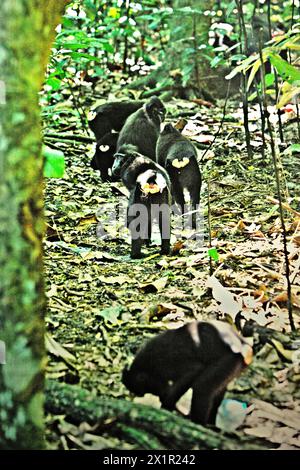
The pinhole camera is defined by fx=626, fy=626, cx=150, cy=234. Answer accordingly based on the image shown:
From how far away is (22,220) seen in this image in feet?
7.00

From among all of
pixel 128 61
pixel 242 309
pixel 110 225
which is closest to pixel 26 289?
pixel 242 309

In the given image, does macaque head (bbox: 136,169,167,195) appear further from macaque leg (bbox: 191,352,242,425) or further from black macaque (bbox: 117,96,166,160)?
macaque leg (bbox: 191,352,242,425)

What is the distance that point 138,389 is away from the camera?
9.84ft

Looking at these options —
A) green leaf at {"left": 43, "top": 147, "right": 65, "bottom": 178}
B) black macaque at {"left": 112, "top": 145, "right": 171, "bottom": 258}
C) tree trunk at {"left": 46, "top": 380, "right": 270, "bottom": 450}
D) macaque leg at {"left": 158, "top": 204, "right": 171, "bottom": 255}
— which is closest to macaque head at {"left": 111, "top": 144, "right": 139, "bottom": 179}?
black macaque at {"left": 112, "top": 145, "right": 171, "bottom": 258}

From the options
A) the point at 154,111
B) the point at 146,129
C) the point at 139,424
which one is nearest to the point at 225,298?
the point at 139,424

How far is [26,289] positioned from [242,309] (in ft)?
6.35

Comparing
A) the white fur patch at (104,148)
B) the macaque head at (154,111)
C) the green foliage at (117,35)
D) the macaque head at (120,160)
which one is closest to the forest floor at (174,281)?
the white fur patch at (104,148)

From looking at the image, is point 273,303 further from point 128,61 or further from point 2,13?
point 128,61

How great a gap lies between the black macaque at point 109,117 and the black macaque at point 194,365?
496cm

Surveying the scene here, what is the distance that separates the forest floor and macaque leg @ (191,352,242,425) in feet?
0.60

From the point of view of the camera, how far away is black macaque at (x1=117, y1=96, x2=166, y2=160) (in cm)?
713

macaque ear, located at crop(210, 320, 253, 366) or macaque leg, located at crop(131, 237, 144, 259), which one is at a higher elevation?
macaque leg, located at crop(131, 237, 144, 259)

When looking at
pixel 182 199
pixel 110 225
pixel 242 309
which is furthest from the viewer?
pixel 182 199

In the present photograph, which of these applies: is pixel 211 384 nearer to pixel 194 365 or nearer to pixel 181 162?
pixel 194 365
